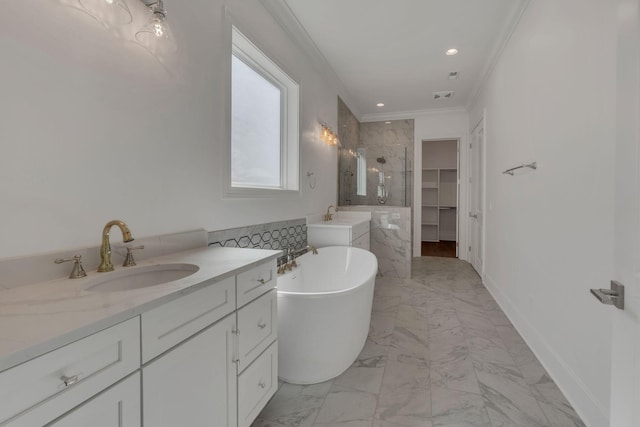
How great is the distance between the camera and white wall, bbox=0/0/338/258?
1025 millimetres

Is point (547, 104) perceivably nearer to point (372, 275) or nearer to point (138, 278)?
point (372, 275)

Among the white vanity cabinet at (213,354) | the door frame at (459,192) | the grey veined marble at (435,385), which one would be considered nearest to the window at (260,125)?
the white vanity cabinet at (213,354)

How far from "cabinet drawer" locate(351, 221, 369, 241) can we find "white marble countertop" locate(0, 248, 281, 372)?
2.31 meters

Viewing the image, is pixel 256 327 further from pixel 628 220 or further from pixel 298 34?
pixel 298 34

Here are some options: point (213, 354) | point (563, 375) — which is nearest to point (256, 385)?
point (213, 354)

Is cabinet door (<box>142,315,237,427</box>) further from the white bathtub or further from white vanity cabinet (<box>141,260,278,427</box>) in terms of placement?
the white bathtub

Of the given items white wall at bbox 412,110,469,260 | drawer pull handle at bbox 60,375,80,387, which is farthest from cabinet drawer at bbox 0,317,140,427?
→ white wall at bbox 412,110,469,260

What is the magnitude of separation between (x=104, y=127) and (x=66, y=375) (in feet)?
3.28

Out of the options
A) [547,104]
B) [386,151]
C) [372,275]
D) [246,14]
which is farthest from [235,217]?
[386,151]

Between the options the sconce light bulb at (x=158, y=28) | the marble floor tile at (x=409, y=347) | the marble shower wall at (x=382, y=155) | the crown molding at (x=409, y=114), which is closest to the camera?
the sconce light bulb at (x=158, y=28)

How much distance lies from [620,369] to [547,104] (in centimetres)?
183

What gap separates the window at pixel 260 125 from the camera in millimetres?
2324

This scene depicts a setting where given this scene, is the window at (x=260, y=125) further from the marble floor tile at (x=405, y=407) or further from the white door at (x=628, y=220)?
Result: the white door at (x=628, y=220)

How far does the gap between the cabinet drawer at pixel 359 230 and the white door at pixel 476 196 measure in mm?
1623
